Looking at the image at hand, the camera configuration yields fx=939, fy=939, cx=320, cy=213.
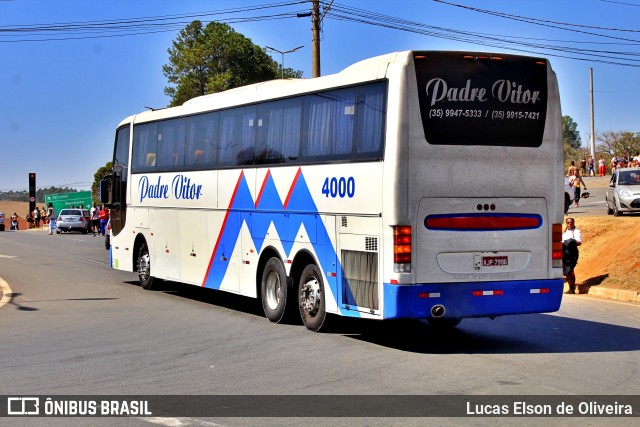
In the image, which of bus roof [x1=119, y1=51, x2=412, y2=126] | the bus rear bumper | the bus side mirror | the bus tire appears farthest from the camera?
the bus side mirror

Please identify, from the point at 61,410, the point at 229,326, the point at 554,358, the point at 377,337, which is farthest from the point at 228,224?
the point at 61,410

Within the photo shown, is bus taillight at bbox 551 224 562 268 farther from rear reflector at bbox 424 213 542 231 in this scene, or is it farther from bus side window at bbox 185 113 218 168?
bus side window at bbox 185 113 218 168

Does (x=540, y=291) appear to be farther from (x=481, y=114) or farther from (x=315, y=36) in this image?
(x=315, y=36)

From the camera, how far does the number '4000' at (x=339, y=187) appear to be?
12.6 meters

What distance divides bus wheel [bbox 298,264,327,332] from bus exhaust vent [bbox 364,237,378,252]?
4.66 feet

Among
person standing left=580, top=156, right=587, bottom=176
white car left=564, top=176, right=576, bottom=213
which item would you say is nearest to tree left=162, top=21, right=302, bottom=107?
person standing left=580, top=156, right=587, bottom=176

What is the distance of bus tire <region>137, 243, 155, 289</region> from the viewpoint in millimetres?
20581

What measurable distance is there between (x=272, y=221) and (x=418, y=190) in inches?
151

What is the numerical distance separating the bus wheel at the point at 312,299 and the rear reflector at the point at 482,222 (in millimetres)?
2318

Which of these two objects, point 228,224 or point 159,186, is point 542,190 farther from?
point 159,186

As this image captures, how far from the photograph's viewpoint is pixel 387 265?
11719 millimetres

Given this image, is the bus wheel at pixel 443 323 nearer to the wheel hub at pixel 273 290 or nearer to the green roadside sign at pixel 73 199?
the wheel hub at pixel 273 290

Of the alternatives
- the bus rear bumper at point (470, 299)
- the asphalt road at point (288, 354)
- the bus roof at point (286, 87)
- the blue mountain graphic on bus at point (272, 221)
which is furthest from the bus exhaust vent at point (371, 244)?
the bus roof at point (286, 87)

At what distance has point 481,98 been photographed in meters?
12.2
